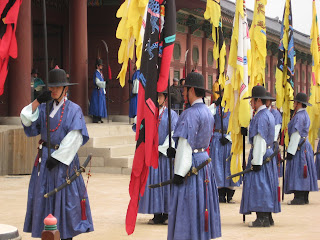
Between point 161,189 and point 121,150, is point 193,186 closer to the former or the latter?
point 161,189

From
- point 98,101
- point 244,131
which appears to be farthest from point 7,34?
point 98,101

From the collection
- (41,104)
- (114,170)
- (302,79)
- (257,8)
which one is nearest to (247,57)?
(257,8)

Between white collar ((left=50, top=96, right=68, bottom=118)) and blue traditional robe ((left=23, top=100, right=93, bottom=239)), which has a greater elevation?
white collar ((left=50, top=96, right=68, bottom=118))

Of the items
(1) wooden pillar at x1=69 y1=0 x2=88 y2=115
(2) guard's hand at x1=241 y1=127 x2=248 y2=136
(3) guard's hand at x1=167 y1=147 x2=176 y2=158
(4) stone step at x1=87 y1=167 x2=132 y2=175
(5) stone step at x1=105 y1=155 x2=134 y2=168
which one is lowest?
(4) stone step at x1=87 y1=167 x2=132 y2=175

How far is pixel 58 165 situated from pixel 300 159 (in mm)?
5999

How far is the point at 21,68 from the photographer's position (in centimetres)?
1547

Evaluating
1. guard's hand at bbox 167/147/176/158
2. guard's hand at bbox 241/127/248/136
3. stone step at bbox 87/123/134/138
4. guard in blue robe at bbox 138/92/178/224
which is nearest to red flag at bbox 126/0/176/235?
guard's hand at bbox 167/147/176/158

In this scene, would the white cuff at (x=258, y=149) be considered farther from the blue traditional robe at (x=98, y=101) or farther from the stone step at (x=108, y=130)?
the blue traditional robe at (x=98, y=101)

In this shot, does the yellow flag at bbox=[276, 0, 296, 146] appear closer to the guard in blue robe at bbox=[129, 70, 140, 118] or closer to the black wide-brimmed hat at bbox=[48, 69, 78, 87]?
the black wide-brimmed hat at bbox=[48, 69, 78, 87]

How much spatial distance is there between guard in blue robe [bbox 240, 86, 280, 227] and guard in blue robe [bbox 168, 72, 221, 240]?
2.22 m

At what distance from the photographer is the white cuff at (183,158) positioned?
6.48m

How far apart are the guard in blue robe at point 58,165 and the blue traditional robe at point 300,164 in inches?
210

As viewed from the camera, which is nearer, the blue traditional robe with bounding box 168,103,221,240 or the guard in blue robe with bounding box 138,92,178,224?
the blue traditional robe with bounding box 168,103,221,240

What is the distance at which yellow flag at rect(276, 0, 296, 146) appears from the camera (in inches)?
461
